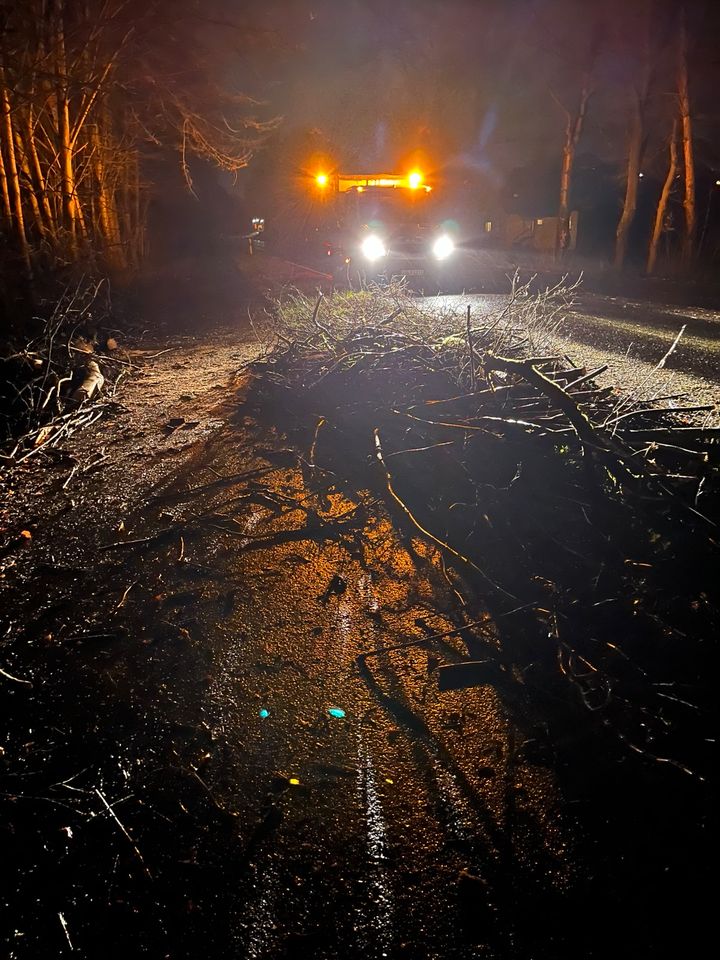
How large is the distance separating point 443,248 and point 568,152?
482 inches

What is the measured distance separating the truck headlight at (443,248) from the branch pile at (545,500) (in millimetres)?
8187

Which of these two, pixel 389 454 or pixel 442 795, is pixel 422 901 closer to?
pixel 442 795

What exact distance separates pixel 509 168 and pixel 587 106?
1590cm

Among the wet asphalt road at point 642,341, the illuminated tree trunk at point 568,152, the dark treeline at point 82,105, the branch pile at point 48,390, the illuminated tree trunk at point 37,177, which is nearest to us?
the branch pile at point 48,390

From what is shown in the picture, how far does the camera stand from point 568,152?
21.1m

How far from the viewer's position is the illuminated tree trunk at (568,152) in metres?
20.2

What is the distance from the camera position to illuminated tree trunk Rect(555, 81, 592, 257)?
66.2 ft

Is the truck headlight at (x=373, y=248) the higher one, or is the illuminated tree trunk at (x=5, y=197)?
the illuminated tree trunk at (x=5, y=197)

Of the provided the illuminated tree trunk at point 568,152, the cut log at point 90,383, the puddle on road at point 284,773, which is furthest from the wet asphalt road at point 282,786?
the illuminated tree trunk at point 568,152

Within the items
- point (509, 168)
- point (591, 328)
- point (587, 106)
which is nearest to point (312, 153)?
point (509, 168)

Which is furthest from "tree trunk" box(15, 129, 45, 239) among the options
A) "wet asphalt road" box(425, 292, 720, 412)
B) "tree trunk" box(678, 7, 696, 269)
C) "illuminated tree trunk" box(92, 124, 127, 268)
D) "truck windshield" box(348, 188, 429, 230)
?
"tree trunk" box(678, 7, 696, 269)

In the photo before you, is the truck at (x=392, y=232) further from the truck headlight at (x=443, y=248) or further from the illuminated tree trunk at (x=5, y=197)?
the illuminated tree trunk at (x=5, y=197)

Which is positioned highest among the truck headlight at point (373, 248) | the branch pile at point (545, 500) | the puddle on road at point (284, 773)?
the truck headlight at point (373, 248)

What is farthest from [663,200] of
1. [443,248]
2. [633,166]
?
[443,248]
